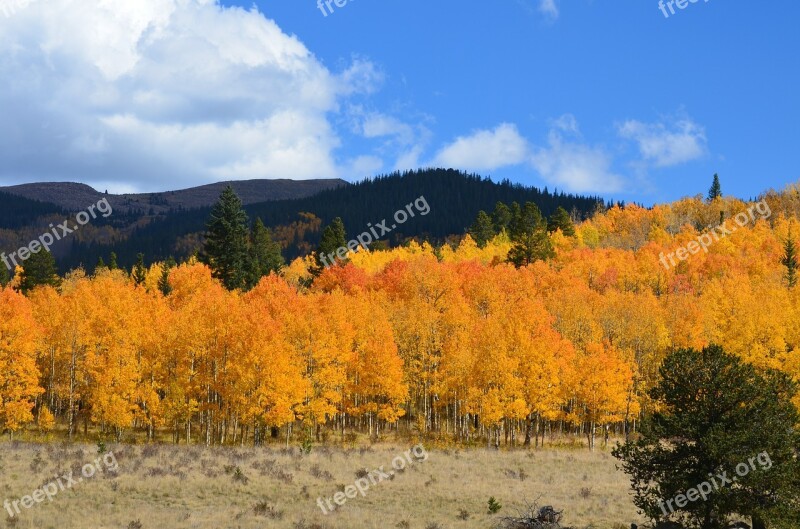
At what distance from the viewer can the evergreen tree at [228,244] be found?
88688 mm

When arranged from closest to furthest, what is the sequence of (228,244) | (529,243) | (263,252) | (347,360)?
(347,360), (228,244), (263,252), (529,243)

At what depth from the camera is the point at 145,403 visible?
53312mm

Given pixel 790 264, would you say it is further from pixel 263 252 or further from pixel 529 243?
pixel 263 252

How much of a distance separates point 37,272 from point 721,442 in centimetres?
9587

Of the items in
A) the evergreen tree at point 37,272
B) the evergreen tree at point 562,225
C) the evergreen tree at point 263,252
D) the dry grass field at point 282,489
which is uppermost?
the evergreen tree at point 562,225

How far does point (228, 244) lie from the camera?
89.6m

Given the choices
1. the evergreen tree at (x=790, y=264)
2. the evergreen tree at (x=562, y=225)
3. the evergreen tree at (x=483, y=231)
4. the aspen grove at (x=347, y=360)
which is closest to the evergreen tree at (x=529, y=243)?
the evergreen tree at (x=562, y=225)

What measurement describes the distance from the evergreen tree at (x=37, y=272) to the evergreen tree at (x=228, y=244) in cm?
2414

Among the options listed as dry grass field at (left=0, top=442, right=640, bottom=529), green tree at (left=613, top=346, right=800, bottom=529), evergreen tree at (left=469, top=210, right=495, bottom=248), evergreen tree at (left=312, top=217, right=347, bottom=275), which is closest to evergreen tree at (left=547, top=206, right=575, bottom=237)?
evergreen tree at (left=469, top=210, right=495, bottom=248)

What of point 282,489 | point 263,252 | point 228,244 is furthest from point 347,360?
point 263,252

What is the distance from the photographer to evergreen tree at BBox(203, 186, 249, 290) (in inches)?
3492

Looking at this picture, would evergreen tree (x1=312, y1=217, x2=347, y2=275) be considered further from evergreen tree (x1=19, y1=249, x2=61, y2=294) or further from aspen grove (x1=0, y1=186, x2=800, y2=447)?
evergreen tree (x1=19, y1=249, x2=61, y2=294)

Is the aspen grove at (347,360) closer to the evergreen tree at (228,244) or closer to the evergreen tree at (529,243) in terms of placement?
the evergreen tree at (228,244)

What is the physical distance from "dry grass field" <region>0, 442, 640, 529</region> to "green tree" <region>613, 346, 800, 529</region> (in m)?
6.09
